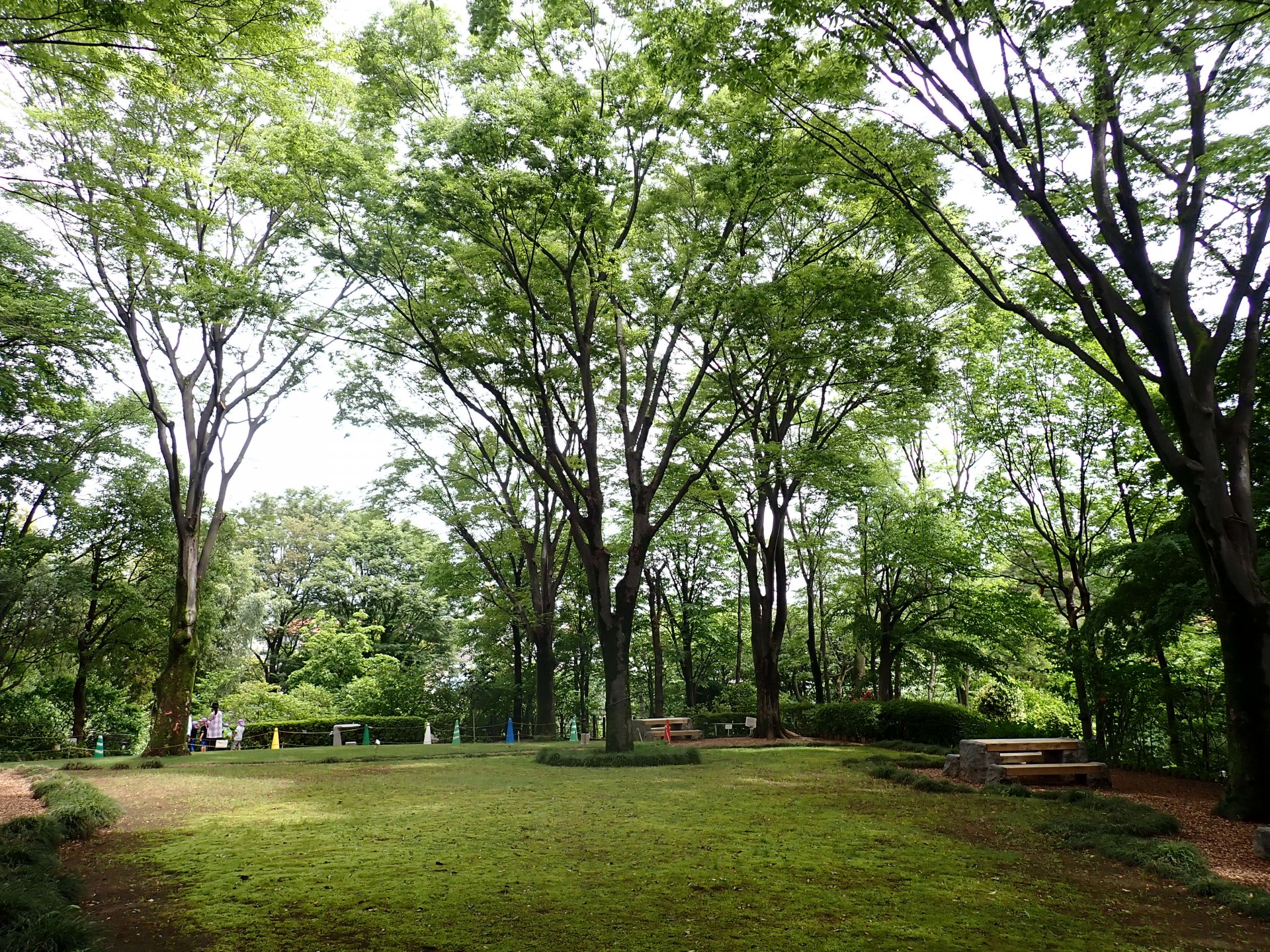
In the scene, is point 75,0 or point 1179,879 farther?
point 75,0

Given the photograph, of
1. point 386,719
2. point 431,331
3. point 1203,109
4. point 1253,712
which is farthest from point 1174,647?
point 386,719

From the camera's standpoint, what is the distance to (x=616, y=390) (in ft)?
63.0

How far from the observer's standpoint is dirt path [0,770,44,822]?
7.49 metres

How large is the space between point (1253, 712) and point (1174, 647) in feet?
22.5

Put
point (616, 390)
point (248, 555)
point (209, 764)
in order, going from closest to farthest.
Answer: point (209, 764), point (616, 390), point (248, 555)

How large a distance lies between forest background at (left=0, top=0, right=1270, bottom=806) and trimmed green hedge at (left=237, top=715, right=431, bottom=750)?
13.3 ft

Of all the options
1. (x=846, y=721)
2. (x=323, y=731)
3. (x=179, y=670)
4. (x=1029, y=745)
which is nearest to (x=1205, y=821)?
(x=1029, y=745)

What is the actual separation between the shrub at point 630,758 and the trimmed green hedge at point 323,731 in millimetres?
11123

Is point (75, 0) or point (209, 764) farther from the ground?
point (75, 0)

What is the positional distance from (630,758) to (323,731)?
1414cm

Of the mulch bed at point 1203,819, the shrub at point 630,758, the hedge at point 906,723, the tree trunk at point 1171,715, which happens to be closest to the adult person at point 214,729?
the shrub at point 630,758

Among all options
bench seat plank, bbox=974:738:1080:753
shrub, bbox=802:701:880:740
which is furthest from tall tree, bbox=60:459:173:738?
bench seat plank, bbox=974:738:1080:753

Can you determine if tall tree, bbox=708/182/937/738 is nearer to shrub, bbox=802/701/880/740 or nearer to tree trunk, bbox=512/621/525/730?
shrub, bbox=802/701/880/740

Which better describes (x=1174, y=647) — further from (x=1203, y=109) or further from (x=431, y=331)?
(x=431, y=331)
